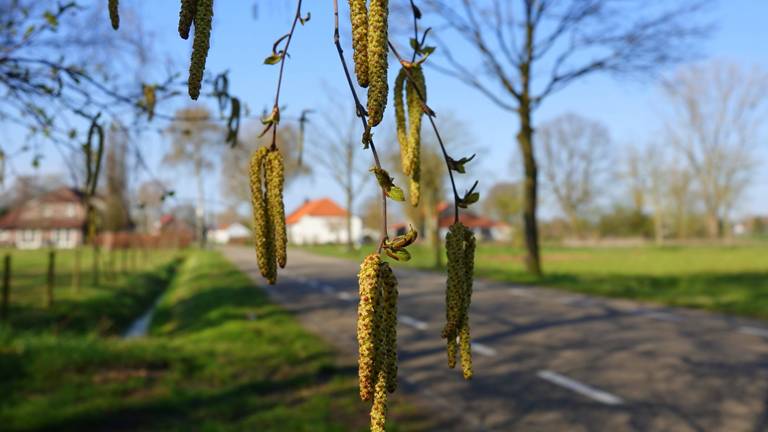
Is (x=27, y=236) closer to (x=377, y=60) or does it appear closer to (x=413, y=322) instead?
(x=413, y=322)

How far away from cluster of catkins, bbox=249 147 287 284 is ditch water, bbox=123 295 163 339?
11.6 meters

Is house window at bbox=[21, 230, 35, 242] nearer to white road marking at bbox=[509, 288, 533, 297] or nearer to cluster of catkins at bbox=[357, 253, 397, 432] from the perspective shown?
white road marking at bbox=[509, 288, 533, 297]

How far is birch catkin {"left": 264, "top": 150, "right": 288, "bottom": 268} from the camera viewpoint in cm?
75

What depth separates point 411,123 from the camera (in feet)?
2.93

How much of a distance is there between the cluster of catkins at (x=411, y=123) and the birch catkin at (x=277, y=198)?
18cm

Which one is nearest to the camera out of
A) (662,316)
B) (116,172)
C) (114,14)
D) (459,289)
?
(459,289)

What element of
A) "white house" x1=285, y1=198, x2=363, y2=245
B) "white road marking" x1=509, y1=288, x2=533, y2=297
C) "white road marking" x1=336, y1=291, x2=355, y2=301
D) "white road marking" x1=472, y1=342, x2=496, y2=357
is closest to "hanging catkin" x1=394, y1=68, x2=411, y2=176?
"white road marking" x1=472, y1=342, x2=496, y2=357

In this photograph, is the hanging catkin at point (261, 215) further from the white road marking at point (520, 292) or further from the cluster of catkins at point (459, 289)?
the white road marking at point (520, 292)

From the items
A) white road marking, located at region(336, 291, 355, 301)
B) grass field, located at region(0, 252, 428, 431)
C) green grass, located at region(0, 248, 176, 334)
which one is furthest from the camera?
white road marking, located at region(336, 291, 355, 301)

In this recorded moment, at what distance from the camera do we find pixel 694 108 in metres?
53.1

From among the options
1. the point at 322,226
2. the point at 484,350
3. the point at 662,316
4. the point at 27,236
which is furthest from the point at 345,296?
the point at 27,236

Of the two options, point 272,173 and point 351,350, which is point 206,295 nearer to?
point 351,350

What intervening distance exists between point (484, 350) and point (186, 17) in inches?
380

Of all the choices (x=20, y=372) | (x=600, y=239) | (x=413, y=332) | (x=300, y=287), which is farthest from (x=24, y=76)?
(x=600, y=239)
